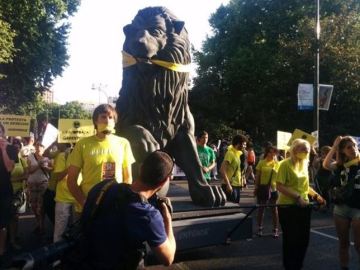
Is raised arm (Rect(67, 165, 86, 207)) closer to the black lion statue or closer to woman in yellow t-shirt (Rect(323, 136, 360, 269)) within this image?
the black lion statue

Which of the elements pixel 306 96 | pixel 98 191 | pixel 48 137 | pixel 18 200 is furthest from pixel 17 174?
pixel 306 96

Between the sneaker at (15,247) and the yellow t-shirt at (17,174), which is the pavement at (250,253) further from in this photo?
the yellow t-shirt at (17,174)

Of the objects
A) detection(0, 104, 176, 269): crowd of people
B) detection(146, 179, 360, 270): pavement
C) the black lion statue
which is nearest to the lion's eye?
the black lion statue

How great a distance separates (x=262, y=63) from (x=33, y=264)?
25.9 metres

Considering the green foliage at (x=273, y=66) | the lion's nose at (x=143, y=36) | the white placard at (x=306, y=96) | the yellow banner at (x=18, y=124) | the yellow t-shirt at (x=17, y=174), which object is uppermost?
Result: the green foliage at (x=273, y=66)

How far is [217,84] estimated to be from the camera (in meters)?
31.5

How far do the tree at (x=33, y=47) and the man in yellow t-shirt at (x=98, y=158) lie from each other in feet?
60.9

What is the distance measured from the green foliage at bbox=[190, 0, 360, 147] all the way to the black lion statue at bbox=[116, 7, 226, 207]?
1330 centimetres

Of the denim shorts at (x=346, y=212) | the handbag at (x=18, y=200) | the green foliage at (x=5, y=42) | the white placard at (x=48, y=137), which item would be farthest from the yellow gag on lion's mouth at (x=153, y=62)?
the green foliage at (x=5, y=42)

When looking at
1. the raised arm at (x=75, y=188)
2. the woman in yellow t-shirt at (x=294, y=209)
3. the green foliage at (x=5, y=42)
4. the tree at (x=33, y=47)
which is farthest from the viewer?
the tree at (x=33, y=47)

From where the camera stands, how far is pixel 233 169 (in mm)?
8492

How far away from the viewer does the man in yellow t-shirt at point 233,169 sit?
27.3ft

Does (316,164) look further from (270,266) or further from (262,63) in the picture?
(262,63)

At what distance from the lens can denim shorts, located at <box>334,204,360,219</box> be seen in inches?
211
